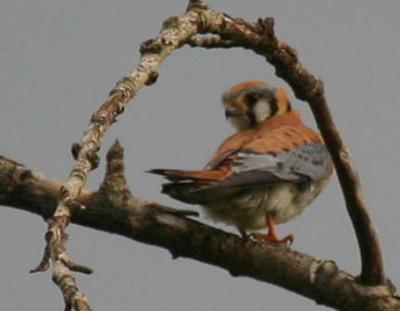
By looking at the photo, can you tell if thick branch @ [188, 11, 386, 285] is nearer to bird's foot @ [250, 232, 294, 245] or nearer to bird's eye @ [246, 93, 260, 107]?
bird's foot @ [250, 232, 294, 245]

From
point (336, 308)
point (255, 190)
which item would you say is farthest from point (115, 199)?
point (255, 190)

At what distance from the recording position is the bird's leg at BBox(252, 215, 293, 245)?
5.63 metres

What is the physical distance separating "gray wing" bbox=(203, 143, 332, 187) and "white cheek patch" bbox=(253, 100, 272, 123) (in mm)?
549

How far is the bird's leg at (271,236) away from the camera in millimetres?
5634

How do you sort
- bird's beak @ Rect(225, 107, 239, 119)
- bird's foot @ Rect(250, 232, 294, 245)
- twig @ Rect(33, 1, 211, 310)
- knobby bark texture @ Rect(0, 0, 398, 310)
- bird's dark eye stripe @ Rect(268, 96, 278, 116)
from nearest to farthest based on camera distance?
1. twig @ Rect(33, 1, 211, 310)
2. knobby bark texture @ Rect(0, 0, 398, 310)
3. bird's foot @ Rect(250, 232, 294, 245)
4. bird's beak @ Rect(225, 107, 239, 119)
5. bird's dark eye stripe @ Rect(268, 96, 278, 116)

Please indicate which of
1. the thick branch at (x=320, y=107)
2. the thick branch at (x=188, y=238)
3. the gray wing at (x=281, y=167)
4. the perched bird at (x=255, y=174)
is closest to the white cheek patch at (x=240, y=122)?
the perched bird at (x=255, y=174)

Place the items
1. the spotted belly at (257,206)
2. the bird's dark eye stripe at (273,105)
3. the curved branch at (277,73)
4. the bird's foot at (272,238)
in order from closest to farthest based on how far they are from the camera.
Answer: the curved branch at (277,73) < the bird's foot at (272,238) < the spotted belly at (257,206) < the bird's dark eye stripe at (273,105)

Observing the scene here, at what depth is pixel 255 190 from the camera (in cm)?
612

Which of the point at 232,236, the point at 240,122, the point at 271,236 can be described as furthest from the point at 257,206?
the point at 240,122

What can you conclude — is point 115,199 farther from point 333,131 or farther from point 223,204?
point 223,204

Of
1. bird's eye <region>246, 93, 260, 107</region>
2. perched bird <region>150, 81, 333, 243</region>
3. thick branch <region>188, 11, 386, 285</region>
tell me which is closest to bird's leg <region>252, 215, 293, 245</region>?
perched bird <region>150, 81, 333, 243</region>

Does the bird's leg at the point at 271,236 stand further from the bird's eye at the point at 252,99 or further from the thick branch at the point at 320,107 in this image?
the bird's eye at the point at 252,99

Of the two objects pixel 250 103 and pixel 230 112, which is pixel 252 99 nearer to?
pixel 250 103

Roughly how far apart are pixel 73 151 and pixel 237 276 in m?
1.69
